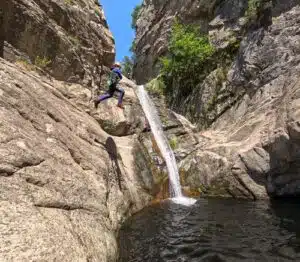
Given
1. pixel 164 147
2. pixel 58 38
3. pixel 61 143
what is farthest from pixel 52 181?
pixel 164 147

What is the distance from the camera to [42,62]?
16.3m

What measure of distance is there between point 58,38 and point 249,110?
14587mm

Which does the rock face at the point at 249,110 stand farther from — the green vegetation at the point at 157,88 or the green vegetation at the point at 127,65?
the green vegetation at the point at 127,65

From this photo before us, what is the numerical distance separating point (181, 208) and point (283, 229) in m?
5.67

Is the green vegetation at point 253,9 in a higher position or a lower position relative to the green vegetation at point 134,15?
lower

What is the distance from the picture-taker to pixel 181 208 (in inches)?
673

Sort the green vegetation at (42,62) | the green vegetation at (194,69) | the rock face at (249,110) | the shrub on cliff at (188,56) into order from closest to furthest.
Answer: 1. the green vegetation at (42,62)
2. the rock face at (249,110)
3. the green vegetation at (194,69)
4. the shrub on cliff at (188,56)

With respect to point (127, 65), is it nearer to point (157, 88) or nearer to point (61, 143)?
point (157, 88)

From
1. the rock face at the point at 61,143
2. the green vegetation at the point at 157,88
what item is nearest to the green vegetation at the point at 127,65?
the green vegetation at the point at 157,88

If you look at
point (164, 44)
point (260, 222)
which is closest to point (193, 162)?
point (260, 222)

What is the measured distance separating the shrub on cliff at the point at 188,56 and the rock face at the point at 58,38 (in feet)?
40.0

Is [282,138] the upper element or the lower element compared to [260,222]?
upper

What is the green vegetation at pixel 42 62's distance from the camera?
637 inches

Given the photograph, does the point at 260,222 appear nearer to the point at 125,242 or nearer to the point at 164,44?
the point at 125,242
